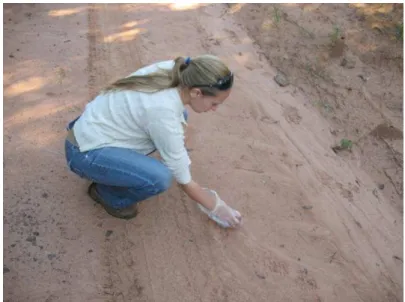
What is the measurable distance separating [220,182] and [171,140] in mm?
968

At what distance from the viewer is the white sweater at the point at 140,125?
229 cm

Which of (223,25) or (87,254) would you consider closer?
(87,254)

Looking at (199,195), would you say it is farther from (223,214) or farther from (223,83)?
(223,83)

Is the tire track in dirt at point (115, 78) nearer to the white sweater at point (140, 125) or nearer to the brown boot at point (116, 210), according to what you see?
the brown boot at point (116, 210)

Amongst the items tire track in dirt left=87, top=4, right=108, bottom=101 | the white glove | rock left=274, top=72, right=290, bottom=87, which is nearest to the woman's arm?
the white glove

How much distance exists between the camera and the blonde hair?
221 cm

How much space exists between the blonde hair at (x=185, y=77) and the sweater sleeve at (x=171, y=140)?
0.57 feet

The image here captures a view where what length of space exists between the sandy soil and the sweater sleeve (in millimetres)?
594

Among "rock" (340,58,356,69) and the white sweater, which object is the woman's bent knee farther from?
"rock" (340,58,356,69)

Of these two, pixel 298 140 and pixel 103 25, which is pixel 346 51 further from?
pixel 103 25

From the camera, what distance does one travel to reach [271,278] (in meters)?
2.69

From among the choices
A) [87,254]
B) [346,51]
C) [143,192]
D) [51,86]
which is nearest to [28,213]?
[87,254]

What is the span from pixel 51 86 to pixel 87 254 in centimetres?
174

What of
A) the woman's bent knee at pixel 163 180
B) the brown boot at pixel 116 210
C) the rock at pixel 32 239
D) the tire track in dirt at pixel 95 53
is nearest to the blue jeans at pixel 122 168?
the woman's bent knee at pixel 163 180
